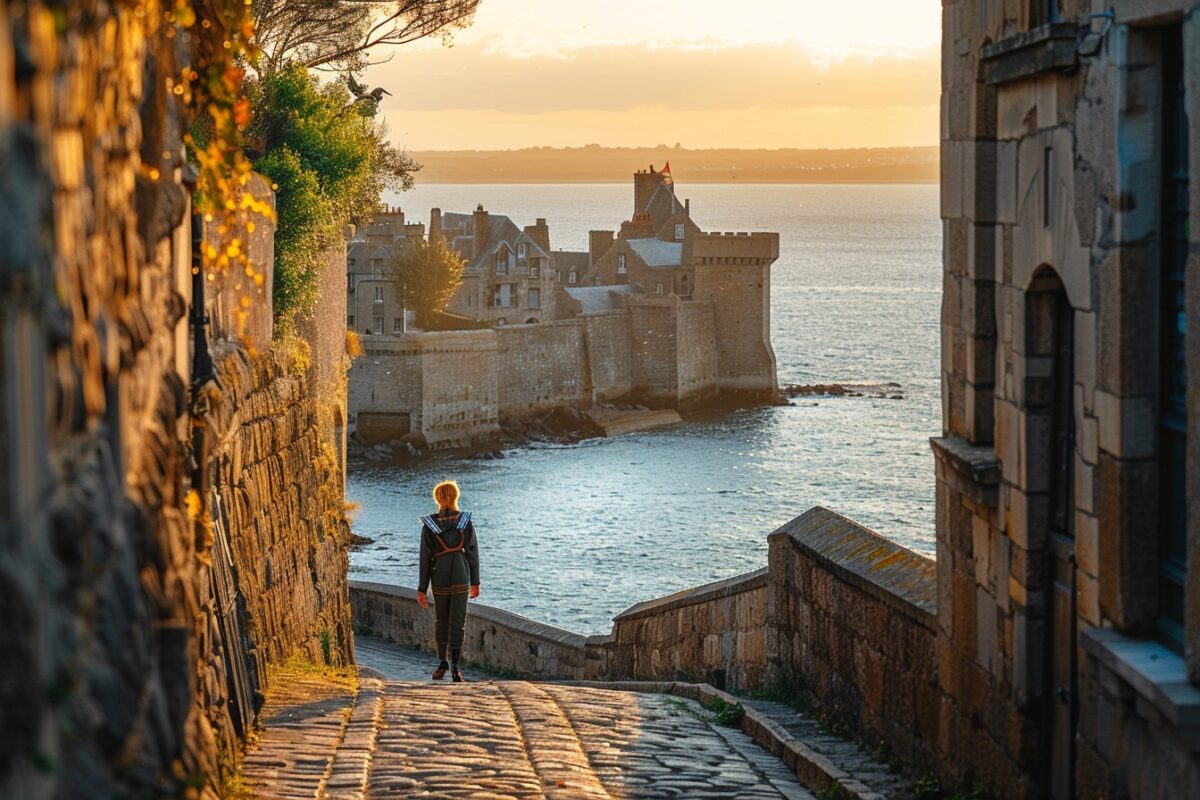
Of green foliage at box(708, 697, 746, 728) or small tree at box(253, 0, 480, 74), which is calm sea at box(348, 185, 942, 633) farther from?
green foliage at box(708, 697, 746, 728)

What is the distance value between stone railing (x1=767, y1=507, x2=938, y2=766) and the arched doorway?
4.15 ft

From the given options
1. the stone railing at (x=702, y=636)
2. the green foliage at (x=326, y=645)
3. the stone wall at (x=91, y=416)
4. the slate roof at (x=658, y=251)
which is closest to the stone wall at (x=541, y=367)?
the slate roof at (x=658, y=251)

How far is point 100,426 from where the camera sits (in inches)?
131

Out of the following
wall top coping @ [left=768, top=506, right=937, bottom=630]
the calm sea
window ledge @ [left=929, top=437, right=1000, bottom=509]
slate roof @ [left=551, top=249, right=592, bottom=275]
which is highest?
slate roof @ [left=551, top=249, right=592, bottom=275]

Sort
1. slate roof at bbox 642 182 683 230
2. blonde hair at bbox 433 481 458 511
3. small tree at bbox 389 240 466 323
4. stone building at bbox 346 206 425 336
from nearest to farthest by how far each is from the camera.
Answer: blonde hair at bbox 433 481 458 511 < stone building at bbox 346 206 425 336 < small tree at bbox 389 240 466 323 < slate roof at bbox 642 182 683 230

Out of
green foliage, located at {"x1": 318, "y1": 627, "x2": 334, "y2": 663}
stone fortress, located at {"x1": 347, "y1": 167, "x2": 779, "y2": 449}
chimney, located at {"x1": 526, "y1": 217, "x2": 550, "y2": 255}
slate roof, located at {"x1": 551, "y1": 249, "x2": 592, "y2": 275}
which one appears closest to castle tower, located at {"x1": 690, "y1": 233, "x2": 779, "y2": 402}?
stone fortress, located at {"x1": 347, "y1": 167, "x2": 779, "y2": 449}

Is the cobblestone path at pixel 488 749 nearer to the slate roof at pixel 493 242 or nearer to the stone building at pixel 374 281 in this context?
the stone building at pixel 374 281

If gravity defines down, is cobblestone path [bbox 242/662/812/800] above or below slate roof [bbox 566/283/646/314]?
below

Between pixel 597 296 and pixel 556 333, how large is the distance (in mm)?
9082

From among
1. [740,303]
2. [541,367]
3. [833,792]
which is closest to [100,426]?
[833,792]

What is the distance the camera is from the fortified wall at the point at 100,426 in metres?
2.53

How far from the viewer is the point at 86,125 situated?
3254mm

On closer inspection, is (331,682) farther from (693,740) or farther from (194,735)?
(194,735)

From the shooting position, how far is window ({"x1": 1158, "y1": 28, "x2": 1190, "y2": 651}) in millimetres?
5535
